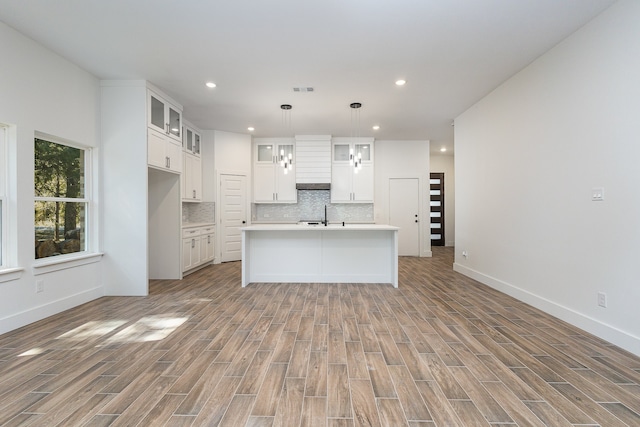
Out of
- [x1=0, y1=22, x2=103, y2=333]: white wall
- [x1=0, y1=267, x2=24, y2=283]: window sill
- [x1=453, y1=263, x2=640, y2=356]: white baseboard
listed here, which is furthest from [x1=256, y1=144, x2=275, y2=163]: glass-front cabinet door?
[x1=453, y1=263, x2=640, y2=356]: white baseboard

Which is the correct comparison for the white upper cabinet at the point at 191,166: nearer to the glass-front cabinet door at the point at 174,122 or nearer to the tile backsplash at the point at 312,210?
the glass-front cabinet door at the point at 174,122

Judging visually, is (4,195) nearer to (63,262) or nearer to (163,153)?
(63,262)

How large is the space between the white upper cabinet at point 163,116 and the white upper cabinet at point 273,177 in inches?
89.5

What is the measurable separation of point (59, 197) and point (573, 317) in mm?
5848

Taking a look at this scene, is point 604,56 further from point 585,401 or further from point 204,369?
point 204,369

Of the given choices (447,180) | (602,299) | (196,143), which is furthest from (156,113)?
(447,180)

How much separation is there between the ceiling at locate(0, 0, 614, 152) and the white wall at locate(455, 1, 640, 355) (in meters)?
0.33

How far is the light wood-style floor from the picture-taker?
163cm

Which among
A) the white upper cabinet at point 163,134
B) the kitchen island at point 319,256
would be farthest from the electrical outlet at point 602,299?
the white upper cabinet at point 163,134

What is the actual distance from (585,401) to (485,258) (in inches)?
117

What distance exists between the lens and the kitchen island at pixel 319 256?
4.58 metres

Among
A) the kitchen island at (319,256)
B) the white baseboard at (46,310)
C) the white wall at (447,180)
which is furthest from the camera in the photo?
the white wall at (447,180)

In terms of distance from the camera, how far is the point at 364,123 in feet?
19.0

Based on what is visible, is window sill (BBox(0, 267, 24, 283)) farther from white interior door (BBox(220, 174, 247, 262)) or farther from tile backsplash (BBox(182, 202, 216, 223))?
white interior door (BBox(220, 174, 247, 262))
